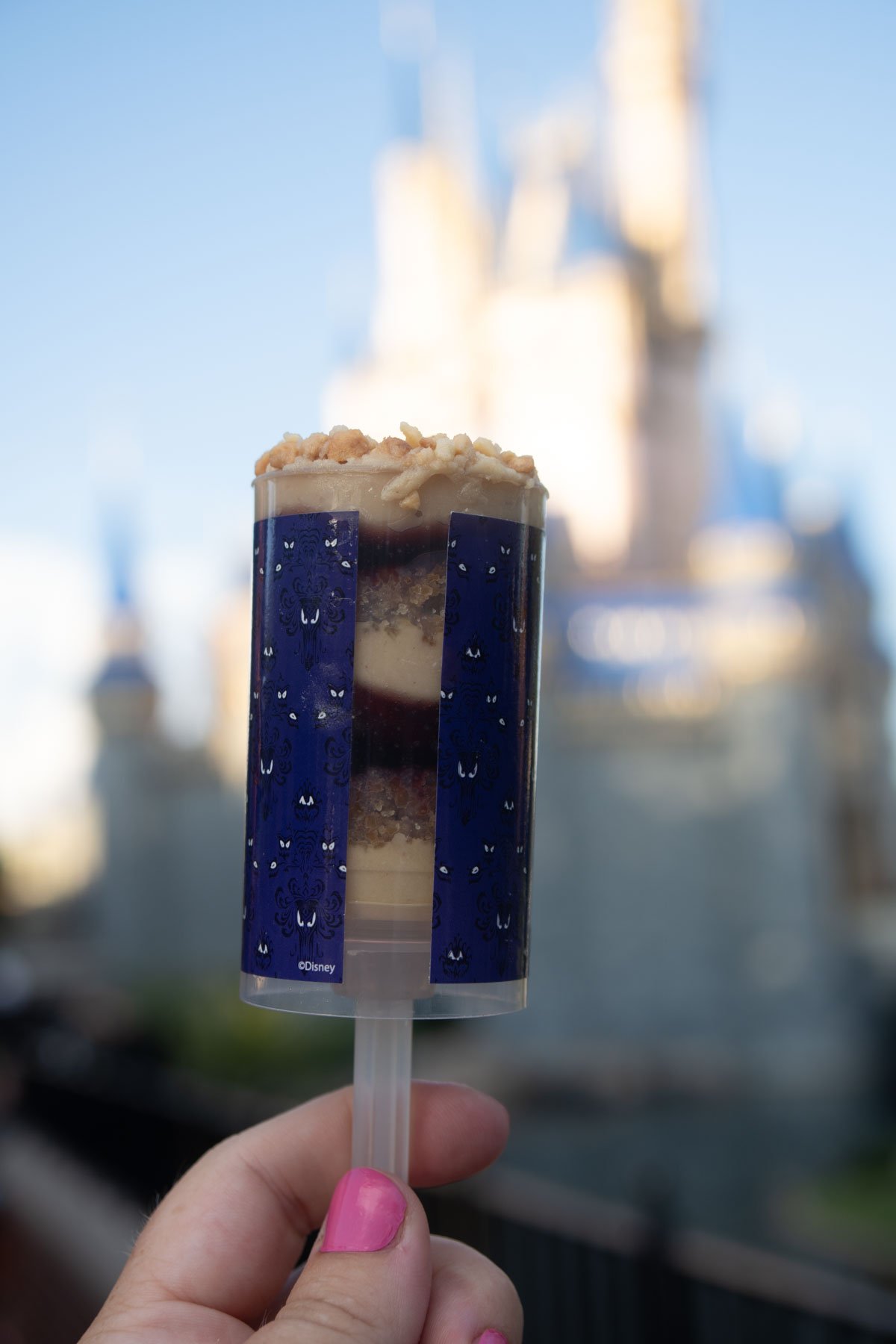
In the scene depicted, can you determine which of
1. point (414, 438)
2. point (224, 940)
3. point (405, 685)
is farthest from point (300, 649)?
point (224, 940)

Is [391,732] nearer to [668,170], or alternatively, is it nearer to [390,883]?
[390,883]

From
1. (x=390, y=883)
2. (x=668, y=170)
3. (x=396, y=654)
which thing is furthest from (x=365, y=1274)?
(x=668, y=170)

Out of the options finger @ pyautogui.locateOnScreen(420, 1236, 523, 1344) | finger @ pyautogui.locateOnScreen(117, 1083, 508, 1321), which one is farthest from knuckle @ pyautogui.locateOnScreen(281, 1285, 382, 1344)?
finger @ pyautogui.locateOnScreen(117, 1083, 508, 1321)

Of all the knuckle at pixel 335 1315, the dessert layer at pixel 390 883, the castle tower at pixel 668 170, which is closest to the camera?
the knuckle at pixel 335 1315

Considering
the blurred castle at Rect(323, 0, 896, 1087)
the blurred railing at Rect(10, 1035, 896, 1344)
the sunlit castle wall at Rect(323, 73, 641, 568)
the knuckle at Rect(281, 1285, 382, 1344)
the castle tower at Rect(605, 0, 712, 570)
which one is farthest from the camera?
the castle tower at Rect(605, 0, 712, 570)

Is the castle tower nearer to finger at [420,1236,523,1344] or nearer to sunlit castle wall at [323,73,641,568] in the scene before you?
sunlit castle wall at [323,73,641,568]

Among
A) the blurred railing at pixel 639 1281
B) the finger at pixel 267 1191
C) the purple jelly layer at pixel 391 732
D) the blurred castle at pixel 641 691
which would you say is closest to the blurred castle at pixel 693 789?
→ the blurred castle at pixel 641 691

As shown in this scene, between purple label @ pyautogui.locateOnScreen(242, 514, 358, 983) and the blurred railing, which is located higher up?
purple label @ pyautogui.locateOnScreen(242, 514, 358, 983)

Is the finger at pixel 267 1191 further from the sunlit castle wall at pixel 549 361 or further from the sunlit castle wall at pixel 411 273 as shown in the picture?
the sunlit castle wall at pixel 411 273
